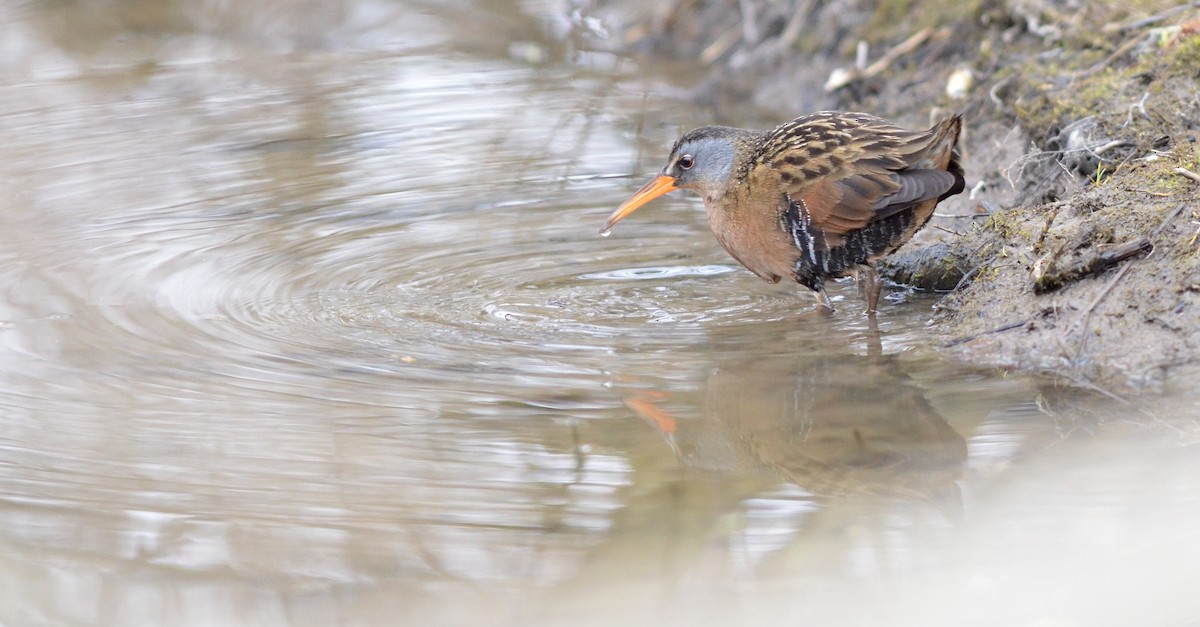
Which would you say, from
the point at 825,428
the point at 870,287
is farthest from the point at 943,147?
the point at 825,428

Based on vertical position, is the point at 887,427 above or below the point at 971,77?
below

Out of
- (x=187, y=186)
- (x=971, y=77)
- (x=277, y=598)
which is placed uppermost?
(x=971, y=77)

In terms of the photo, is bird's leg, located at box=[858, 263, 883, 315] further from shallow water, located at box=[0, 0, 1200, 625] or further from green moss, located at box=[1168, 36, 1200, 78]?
green moss, located at box=[1168, 36, 1200, 78]

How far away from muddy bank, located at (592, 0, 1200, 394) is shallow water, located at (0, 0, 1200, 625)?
30cm

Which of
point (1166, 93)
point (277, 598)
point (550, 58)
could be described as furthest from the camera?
point (550, 58)

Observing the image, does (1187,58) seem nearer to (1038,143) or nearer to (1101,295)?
(1038,143)

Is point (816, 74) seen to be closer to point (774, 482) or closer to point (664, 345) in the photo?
point (664, 345)

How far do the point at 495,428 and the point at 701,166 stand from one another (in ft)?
6.23

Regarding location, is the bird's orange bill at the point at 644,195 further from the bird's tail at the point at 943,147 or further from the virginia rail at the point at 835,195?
the bird's tail at the point at 943,147

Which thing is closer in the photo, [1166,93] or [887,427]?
[887,427]

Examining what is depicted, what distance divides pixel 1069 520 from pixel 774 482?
806 mm

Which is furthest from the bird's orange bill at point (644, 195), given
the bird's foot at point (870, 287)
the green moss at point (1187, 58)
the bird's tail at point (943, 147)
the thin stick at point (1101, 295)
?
the green moss at point (1187, 58)

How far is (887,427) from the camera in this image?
373 cm

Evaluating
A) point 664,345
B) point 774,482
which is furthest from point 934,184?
point 774,482
